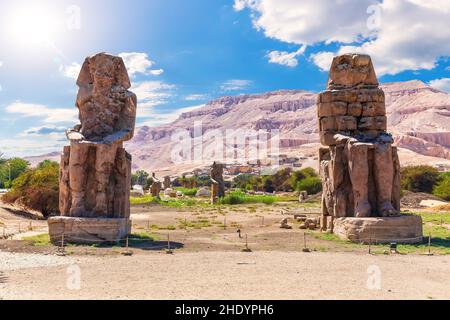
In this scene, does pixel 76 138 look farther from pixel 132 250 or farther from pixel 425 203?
pixel 425 203

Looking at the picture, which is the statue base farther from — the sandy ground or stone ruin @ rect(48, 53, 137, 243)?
the sandy ground

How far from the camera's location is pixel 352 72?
14508 millimetres

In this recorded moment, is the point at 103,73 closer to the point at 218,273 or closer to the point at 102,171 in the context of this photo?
the point at 102,171

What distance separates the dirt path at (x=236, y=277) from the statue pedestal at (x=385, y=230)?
2053 millimetres

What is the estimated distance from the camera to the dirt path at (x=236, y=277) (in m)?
6.45

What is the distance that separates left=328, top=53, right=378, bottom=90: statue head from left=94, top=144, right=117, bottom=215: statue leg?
723cm

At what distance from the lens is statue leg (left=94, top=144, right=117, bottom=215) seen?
12500 mm

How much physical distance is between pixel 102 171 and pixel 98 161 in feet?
0.95

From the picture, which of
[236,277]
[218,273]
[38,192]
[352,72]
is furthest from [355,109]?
[38,192]

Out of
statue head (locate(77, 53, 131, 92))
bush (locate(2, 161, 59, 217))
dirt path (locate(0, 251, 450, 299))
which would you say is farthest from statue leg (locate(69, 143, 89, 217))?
bush (locate(2, 161, 59, 217))

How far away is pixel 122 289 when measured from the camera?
264 inches
